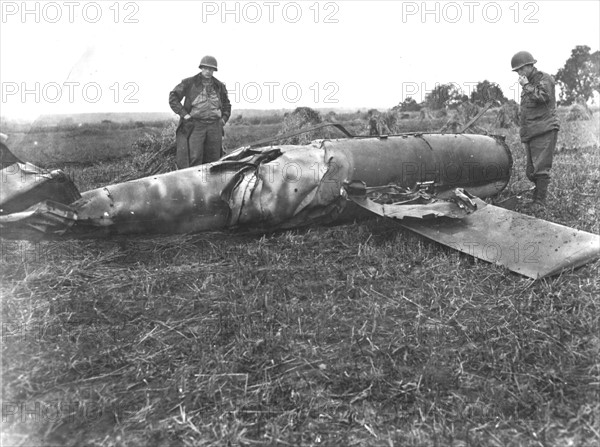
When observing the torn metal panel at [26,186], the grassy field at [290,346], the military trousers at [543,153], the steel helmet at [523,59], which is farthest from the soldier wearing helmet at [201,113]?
the military trousers at [543,153]

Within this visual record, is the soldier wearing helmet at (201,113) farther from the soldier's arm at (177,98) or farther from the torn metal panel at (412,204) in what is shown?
the torn metal panel at (412,204)

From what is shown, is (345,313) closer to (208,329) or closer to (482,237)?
(208,329)

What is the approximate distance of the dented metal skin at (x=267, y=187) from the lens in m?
4.35

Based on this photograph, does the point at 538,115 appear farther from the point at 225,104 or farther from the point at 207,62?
the point at 207,62

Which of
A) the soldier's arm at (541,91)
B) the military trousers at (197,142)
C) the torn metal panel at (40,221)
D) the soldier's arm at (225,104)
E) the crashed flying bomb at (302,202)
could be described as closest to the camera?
the torn metal panel at (40,221)

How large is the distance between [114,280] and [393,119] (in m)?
10.8

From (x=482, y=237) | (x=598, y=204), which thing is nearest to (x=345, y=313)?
(x=482, y=237)

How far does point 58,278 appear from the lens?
391 centimetres

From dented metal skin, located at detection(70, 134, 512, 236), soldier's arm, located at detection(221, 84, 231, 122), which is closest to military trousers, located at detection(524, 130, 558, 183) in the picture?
dented metal skin, located at detection(70, 134, 512, 236)

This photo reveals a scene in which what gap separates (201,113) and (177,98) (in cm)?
34

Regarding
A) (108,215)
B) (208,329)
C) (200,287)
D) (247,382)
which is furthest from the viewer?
(108,215)

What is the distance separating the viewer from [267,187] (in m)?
4.60

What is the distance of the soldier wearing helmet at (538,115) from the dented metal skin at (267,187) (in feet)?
4.20

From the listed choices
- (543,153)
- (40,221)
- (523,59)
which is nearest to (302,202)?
(40,221)
